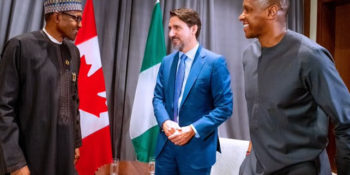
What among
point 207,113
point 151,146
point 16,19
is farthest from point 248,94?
point 16,19

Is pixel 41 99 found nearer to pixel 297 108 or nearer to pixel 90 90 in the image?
pixel 90 90

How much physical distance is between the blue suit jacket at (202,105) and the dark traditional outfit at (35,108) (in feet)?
1.99

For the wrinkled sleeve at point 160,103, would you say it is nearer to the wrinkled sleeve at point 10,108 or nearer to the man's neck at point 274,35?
the wrinkled sleeve at point 10,108

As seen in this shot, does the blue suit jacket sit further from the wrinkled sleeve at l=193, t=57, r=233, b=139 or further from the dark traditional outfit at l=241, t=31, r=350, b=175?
the dark traditional outfit at l=241, t=31, r=350, b=175

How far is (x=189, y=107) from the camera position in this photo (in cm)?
213

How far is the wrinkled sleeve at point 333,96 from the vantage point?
3.68 feet

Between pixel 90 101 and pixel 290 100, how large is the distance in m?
2.04

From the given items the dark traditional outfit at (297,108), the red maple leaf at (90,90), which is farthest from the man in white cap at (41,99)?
the dark traditional outfit at (297,108)

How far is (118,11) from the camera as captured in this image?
346 cm

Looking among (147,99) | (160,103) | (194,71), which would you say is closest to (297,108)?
(194,71)

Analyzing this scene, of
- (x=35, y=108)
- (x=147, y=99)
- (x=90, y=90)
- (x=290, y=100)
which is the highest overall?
(x=290, y=100)

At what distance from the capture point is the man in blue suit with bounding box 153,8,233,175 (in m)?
2.06

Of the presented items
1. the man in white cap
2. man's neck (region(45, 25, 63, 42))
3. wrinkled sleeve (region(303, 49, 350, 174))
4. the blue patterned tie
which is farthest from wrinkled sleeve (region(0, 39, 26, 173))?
wrinkled sleeve (region(303, 49, 350, 174))

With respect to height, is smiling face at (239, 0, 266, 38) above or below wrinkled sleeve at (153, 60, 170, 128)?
above
